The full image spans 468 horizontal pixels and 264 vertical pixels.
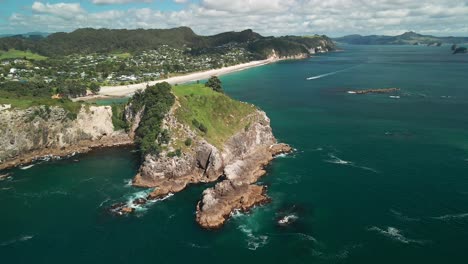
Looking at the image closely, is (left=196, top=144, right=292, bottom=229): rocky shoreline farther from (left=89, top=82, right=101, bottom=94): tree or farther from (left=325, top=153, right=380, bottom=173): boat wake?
(left=89, top=82, right=101, bottom=94): tree

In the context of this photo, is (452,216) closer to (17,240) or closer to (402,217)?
(402,217)

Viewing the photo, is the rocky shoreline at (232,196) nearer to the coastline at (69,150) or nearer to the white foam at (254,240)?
the white foam at (254,240)

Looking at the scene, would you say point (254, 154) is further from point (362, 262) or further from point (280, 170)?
point (362, 262)

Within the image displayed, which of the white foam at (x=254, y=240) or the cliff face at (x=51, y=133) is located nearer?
the white foam at (x=254, y=240)

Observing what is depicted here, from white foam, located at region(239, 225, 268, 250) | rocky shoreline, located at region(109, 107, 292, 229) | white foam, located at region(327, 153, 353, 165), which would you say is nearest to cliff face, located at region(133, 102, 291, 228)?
rocky shoreline, located at region(109, 107, 292, 229)

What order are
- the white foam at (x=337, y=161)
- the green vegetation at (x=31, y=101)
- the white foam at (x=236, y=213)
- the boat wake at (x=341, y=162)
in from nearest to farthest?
the white foam at (x=236, y=213)
the boat wake at (x=341, y=162)
the white foam at (x=337, y=161)
the green vegetation at (x=31, y=101)

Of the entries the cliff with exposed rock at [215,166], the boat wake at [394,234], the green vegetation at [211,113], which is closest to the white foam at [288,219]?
the cliff with exposed rock at [215,166]

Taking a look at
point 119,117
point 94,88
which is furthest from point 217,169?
point 94,88
